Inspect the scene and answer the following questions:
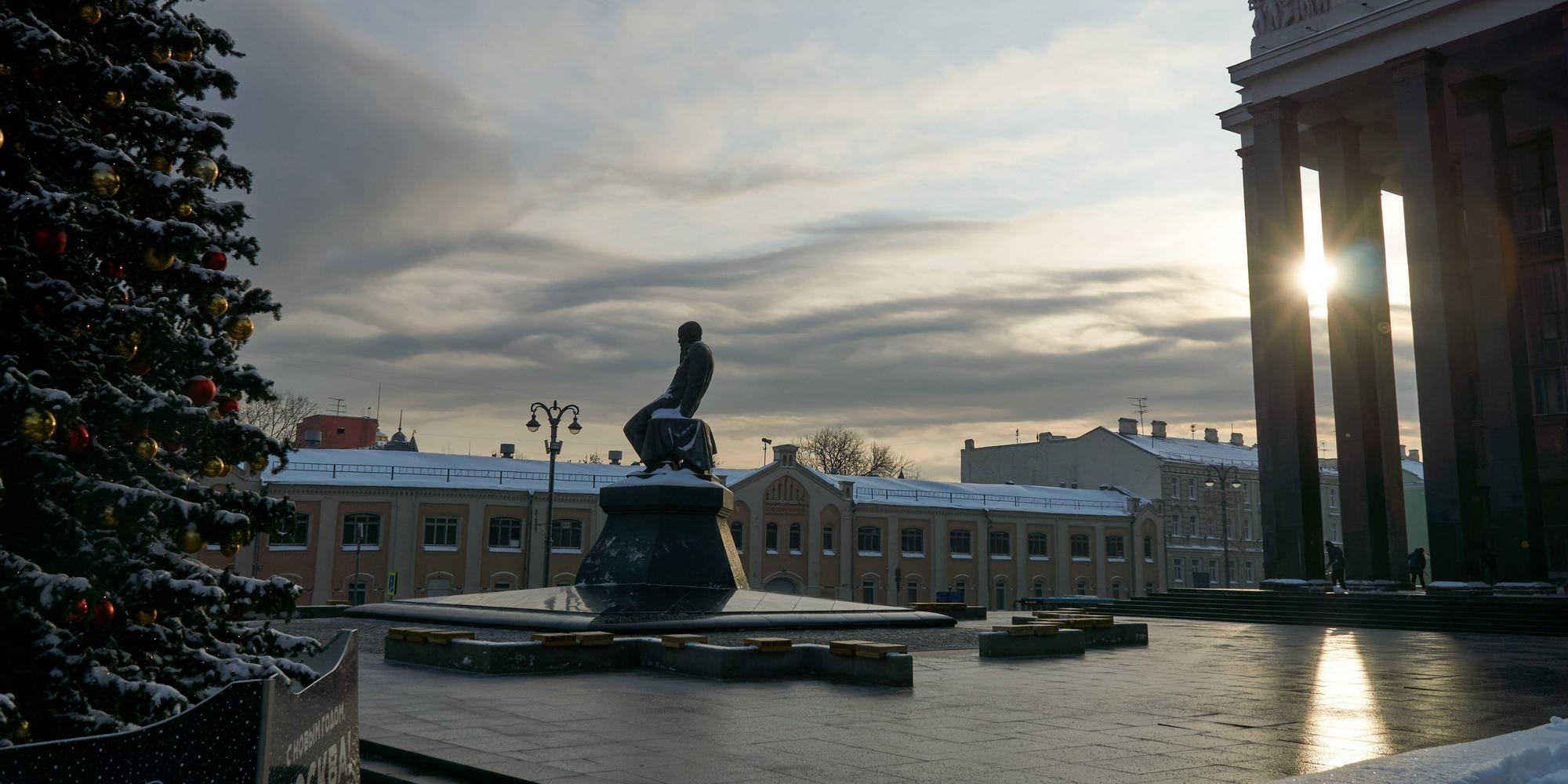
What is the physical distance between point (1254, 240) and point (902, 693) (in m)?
28.4

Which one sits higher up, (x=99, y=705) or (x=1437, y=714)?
(x=99, y=705)

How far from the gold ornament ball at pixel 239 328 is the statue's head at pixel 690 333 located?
549 inches

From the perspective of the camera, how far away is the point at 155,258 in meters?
4.70

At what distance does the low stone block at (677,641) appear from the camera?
11.2m

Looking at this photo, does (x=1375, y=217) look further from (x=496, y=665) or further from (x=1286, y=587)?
(x=496, y=665)

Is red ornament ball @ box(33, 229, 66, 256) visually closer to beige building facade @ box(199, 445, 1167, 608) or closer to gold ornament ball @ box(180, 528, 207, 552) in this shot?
gold ornament ball @ box(180, 528, 207, 552)

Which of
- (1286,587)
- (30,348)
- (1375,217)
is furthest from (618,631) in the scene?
(1375,217)

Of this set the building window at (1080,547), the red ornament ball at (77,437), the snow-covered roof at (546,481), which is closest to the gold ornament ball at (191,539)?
the red ornament ball at (77,437)

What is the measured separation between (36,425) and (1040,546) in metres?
58.4

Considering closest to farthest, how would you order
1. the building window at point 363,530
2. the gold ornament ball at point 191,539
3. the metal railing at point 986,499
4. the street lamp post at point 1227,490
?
1. the gold ornament ball at point 191,539
2. the building window at point 363,530
3. the metal railing at point 986,499
4. the street lamp post at point 1227,490

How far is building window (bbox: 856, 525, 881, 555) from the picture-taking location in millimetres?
54312

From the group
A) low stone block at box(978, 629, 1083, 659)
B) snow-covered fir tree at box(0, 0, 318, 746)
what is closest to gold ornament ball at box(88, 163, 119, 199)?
snow-covered fir tree at box(0, 0, 318, 746)

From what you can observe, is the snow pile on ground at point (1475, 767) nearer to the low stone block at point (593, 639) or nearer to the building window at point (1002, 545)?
the low stone block at point (593, 639)

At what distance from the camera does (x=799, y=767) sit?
621cm
